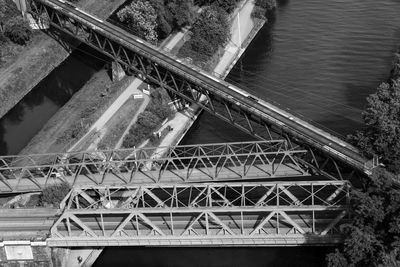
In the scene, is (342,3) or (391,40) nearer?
(391,40)

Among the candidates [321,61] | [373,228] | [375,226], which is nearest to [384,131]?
[375,226]

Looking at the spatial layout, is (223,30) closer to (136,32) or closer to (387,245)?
(136,32)

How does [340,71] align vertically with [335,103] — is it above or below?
above

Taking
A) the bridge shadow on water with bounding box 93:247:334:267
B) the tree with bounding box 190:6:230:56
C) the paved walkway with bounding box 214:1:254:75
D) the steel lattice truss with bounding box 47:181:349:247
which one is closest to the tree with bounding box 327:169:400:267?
the steel lattice truss with bounding box 47:181:349:247

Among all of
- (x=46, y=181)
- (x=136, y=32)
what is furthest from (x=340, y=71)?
(x=46, y=181)

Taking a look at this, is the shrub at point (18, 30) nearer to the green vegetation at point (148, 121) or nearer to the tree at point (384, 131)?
the green vegetation at point (148, 121)

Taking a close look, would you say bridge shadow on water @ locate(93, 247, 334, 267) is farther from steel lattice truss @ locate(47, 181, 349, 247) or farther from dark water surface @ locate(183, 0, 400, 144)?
dark water surface @ locate(183, 0, 400, 144)

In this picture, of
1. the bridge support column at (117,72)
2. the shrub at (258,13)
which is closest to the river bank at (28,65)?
the bridge support column at (117,72)
